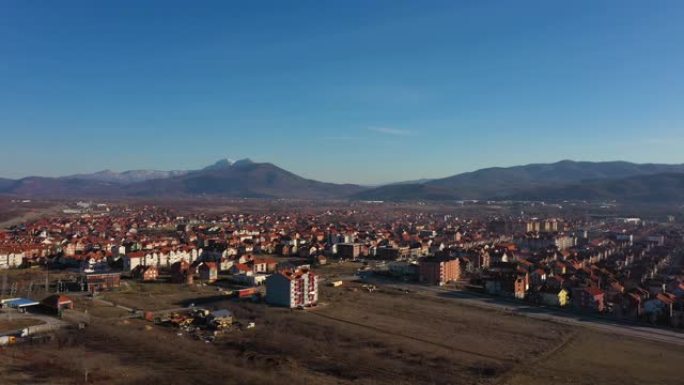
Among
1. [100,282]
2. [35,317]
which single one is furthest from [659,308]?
[100,282]

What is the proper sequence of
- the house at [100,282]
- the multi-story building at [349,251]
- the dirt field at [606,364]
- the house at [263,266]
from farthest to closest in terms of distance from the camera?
1. the multi-story building at [349,251]
2. the house at [263,266]
3. the house at [100,282]
4. the dirt field at [606,364]

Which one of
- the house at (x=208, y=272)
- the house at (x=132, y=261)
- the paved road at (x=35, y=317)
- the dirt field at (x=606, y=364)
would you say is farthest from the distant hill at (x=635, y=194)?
the paved road at (x=35, y=317)

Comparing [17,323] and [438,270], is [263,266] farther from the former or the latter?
[17,323]

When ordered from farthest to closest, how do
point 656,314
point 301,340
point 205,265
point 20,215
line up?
point 20,215 < point 205,265 < point 656,314 < point 301,340

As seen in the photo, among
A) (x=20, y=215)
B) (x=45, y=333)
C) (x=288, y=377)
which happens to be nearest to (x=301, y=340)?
(x=288, y=377)

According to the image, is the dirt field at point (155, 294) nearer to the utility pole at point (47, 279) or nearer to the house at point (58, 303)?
the house at point (58, 303)

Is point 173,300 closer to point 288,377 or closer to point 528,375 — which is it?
point 288,377

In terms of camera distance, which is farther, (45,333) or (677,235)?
(677,235)
